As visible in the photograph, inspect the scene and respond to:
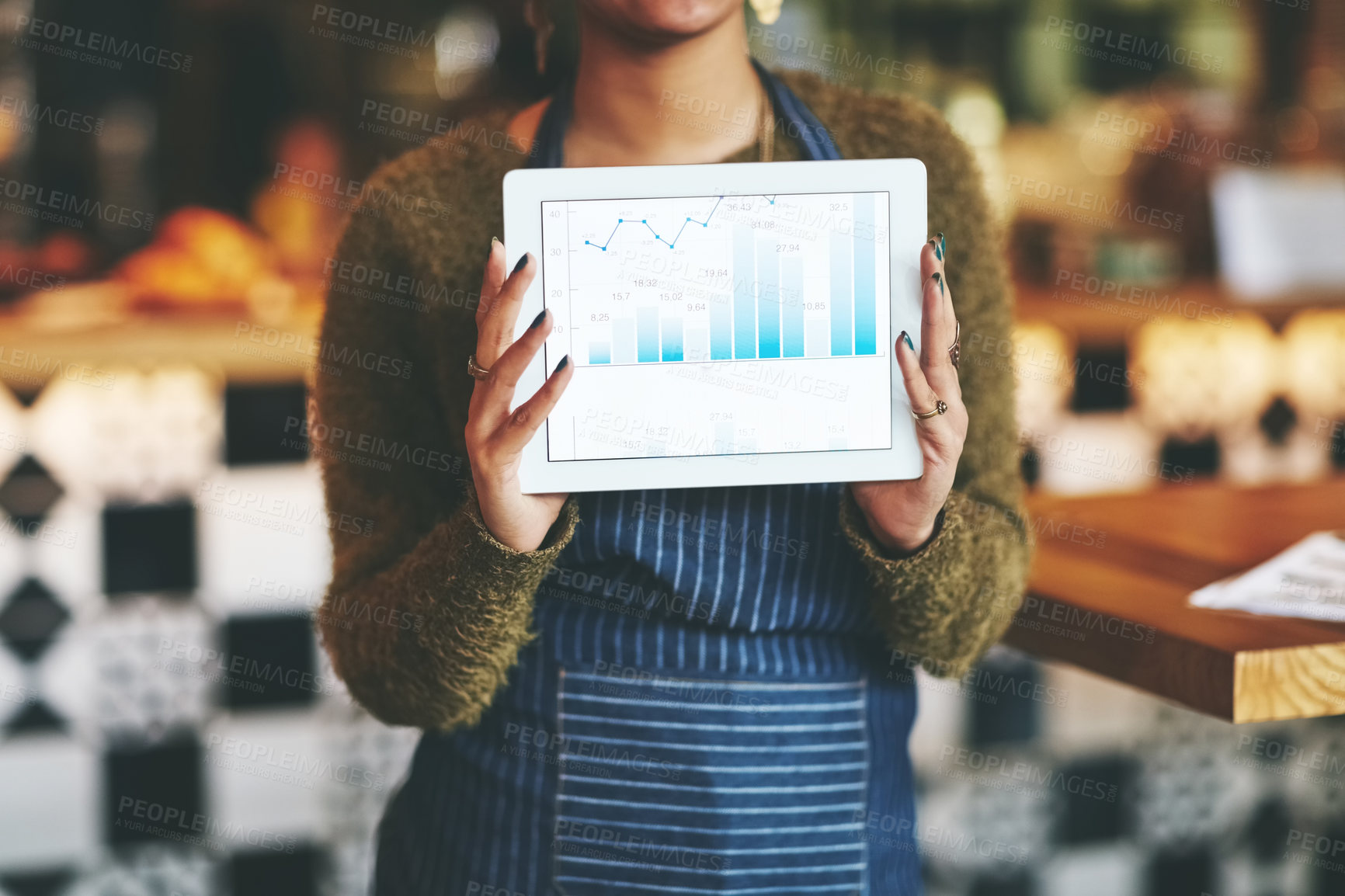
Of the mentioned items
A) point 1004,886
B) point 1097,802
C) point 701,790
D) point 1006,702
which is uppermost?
point 701,790

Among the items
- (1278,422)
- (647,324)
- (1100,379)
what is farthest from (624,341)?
(1278,422)

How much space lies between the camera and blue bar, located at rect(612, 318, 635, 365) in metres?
0.79

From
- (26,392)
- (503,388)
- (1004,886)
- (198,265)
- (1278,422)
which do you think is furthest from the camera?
(1278,422)

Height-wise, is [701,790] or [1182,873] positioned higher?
[701,790]

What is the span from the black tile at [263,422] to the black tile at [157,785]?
1.42 feet

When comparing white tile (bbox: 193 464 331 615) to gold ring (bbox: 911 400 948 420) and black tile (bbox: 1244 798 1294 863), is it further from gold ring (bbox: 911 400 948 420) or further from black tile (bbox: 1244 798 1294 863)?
black tile (bbox: 1244 798 1294 863)

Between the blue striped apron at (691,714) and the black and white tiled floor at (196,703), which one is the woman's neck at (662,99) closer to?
the blue striped apron at (691,714)

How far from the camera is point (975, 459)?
0.94m

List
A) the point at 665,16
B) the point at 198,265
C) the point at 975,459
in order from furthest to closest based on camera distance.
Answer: the point at 198,265
the point at 975,459
the point at 665,16

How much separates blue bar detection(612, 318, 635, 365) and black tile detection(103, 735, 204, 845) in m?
1.34

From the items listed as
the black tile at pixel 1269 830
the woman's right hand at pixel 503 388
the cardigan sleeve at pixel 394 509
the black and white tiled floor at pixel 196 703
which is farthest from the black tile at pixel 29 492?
the black tile at pixel 1269 830

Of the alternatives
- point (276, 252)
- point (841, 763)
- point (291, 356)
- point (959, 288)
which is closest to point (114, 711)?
point (291, 356)

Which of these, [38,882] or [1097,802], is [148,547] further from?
[1097,802]

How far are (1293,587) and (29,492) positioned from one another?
5.36ft
